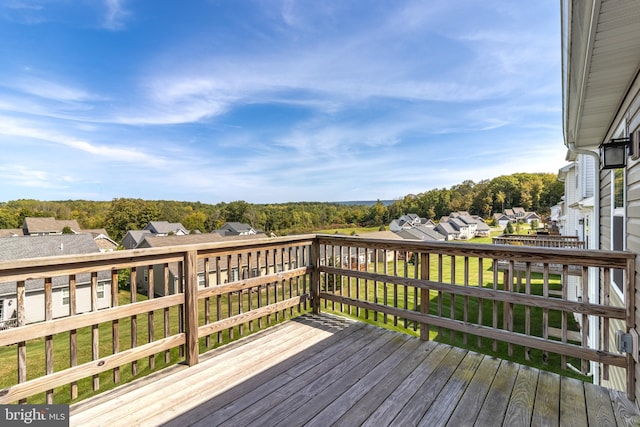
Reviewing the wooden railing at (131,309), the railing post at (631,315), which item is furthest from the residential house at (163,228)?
the railing post at (631,315)

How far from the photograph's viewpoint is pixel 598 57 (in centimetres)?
191

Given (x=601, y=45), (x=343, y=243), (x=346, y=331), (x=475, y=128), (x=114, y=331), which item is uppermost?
(x=475, y=128)

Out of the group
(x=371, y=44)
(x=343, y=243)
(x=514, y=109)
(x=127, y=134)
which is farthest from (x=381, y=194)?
(x=343, y=243)

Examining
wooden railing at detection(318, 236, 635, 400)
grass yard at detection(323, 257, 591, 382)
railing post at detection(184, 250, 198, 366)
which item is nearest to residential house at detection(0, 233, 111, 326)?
grass yard at detection(323, 257, 591, 382)

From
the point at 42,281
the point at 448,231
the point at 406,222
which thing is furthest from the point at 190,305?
the point at 406,222

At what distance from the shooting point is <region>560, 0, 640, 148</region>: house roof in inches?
56.6

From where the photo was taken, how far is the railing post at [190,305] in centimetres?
251

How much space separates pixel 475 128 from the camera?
27.3m

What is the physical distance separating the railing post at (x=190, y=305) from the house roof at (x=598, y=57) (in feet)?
9.84

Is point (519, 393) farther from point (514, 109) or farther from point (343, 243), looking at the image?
point (514, 109)

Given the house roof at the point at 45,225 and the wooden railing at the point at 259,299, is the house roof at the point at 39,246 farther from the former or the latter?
the wooden railing at the point at 259,299

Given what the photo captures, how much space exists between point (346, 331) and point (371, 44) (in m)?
10.0

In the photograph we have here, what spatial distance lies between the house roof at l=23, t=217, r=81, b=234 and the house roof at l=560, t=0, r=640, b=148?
38.0 metres

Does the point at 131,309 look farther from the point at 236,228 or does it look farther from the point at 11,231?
the point at 236,228
